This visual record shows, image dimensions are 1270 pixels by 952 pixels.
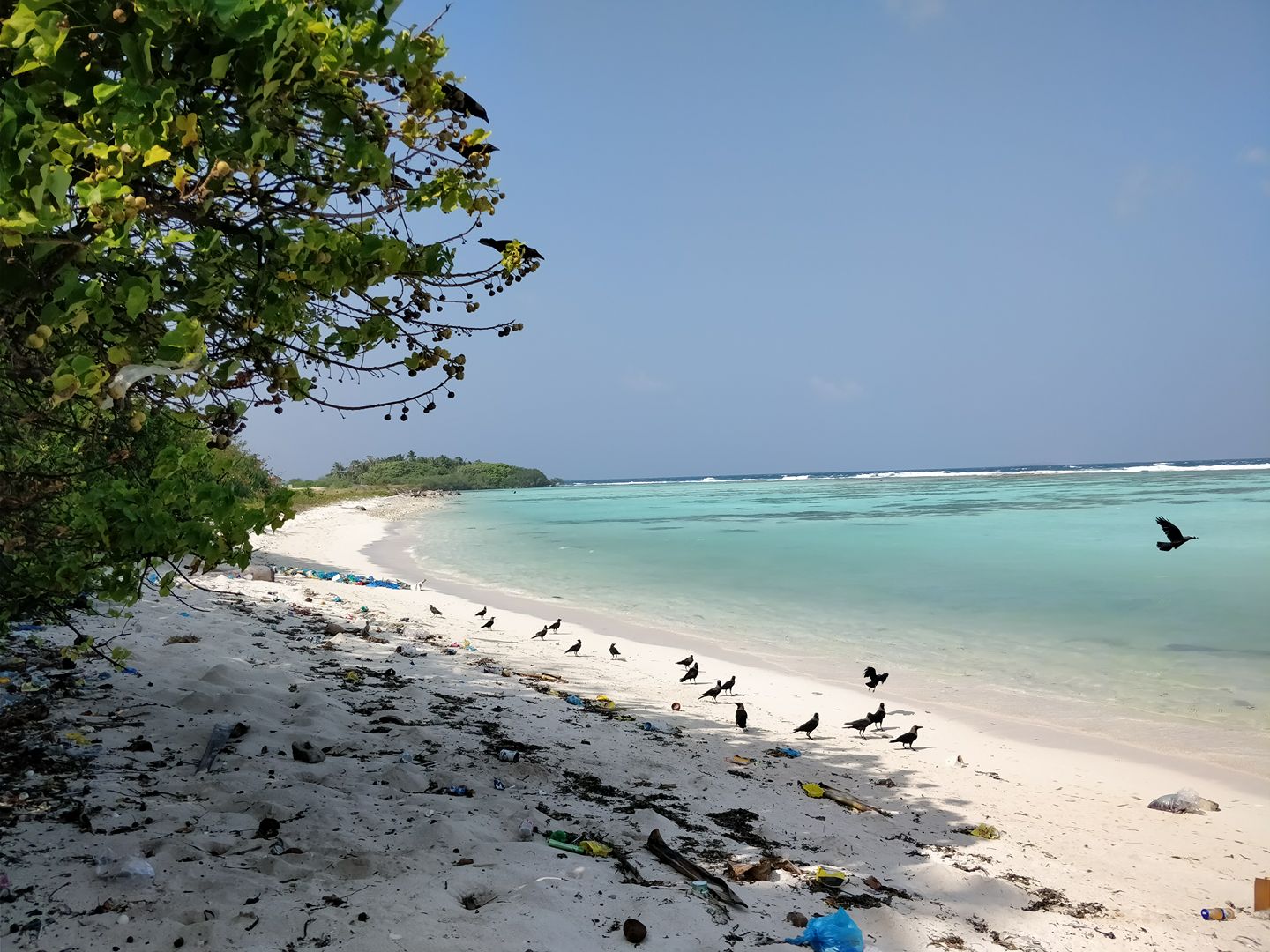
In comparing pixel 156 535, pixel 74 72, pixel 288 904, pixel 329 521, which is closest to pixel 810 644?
pixel 288 904

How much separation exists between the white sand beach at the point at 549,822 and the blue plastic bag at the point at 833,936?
0.09 metres

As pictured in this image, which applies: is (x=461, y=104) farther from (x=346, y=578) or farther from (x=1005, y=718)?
(x=346, y=578)

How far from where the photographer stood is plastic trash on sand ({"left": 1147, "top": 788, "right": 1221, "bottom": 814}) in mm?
5398

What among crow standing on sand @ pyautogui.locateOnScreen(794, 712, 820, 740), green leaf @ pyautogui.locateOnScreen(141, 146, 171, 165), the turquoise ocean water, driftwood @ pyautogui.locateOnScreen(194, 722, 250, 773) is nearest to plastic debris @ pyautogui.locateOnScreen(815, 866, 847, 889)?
crow standing on sand @ pyautogui.locateOnScreen(794, 712, 820, 740)

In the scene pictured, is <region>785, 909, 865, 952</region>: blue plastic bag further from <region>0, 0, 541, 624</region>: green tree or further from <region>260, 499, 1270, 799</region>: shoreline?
<region>260, 499, 1270, 799</region>: shoreline

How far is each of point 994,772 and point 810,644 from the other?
16.4 ft

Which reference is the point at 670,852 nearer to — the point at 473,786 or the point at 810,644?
the point at 473,786

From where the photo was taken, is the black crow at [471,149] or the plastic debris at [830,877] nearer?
the black crow at [471,149]

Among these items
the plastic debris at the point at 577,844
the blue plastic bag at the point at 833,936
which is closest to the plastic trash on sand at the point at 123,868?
the plastic debris at the point at 577,844

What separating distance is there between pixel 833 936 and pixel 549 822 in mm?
1624

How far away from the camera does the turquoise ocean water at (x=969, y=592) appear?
921 centimetres

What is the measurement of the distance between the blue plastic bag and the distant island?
263 ft

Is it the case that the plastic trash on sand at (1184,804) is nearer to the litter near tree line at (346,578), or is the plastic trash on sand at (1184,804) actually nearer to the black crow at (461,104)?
the black crow at (461,104)

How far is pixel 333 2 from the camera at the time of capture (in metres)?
2.15
